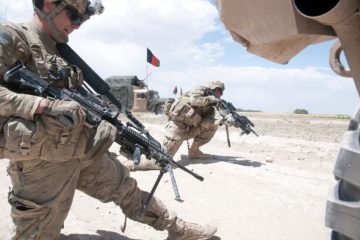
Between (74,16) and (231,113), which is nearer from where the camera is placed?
(74,16)

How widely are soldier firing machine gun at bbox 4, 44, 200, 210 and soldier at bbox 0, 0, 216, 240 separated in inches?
2.5

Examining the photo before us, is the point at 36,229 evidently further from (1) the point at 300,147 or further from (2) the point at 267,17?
(1) the point at 300,147

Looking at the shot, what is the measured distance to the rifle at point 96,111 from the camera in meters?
2.33

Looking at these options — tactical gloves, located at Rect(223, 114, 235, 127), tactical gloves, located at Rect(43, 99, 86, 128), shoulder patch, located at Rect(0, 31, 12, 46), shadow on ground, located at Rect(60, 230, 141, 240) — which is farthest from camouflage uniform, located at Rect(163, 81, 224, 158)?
shoulder patch, located at Rect(0, 31, 12, 46)

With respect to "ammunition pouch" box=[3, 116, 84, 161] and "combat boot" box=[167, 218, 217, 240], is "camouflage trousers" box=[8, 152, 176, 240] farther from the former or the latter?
"combat boot" box=[167, 218, 217, 240]

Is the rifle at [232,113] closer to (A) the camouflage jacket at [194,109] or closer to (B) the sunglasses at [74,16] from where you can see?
(A) the camouflage jacket at [194,109]

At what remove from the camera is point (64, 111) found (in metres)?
2.24

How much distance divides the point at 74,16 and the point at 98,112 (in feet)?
2.11

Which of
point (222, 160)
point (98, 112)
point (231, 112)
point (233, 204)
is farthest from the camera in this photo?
point (231, 112)

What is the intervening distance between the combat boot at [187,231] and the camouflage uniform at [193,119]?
321cm

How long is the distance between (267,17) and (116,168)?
1.87 metres

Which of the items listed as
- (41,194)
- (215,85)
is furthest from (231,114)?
(41,194)

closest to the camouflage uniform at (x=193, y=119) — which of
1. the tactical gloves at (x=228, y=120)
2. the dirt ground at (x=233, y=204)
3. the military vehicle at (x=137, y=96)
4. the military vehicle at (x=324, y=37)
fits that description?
the tactical gloves at (x=228, y=120)

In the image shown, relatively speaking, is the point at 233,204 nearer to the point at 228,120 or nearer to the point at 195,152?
the point at 195,152
